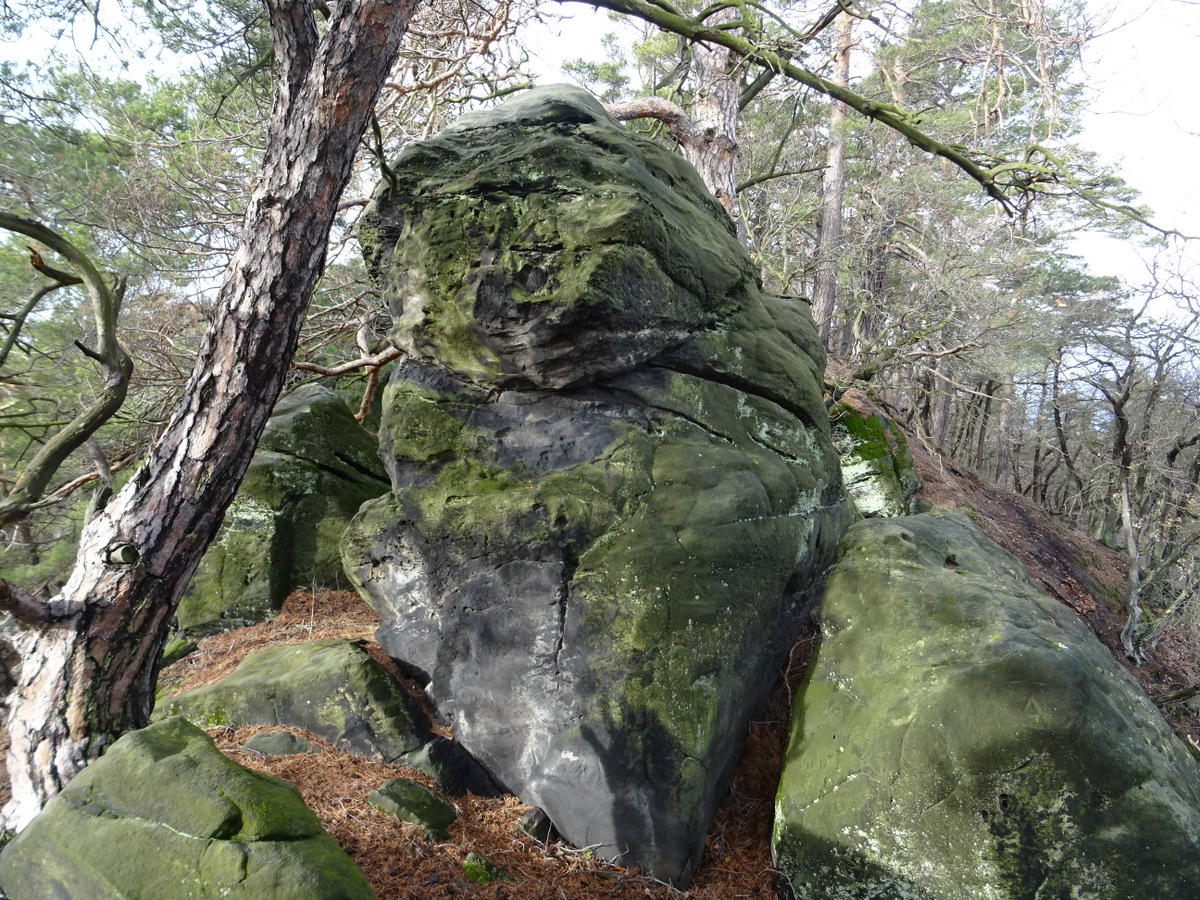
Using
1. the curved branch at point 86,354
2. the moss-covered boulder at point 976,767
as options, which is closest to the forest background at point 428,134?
the curved branch at point 86,354

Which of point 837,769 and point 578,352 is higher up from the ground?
point 578,352

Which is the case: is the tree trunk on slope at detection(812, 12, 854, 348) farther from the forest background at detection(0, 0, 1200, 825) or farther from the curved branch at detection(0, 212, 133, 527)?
the curved branch at detection(0, 212, 133, 527)

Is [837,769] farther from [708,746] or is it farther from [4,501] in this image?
[4,501]

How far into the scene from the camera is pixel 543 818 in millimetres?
3670

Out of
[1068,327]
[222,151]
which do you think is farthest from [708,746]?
[1068,327]

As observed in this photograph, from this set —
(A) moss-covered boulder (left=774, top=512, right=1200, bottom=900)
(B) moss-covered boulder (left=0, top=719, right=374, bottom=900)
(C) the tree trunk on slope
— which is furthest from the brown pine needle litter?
(C) the tree trunk on slope

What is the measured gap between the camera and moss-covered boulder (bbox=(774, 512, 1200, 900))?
295 centimetres

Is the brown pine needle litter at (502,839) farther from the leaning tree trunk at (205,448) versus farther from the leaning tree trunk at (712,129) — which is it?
the leaning tree trunk at (712,129)

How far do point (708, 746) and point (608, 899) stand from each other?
2.80 ft

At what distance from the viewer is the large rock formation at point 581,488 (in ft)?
11.9

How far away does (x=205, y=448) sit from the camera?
3.39m

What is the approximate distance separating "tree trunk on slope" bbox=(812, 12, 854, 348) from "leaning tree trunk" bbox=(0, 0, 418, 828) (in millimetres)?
9464

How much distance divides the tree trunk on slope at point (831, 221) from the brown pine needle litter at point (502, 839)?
9.26m

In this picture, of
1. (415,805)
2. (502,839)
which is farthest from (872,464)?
(415,805)
